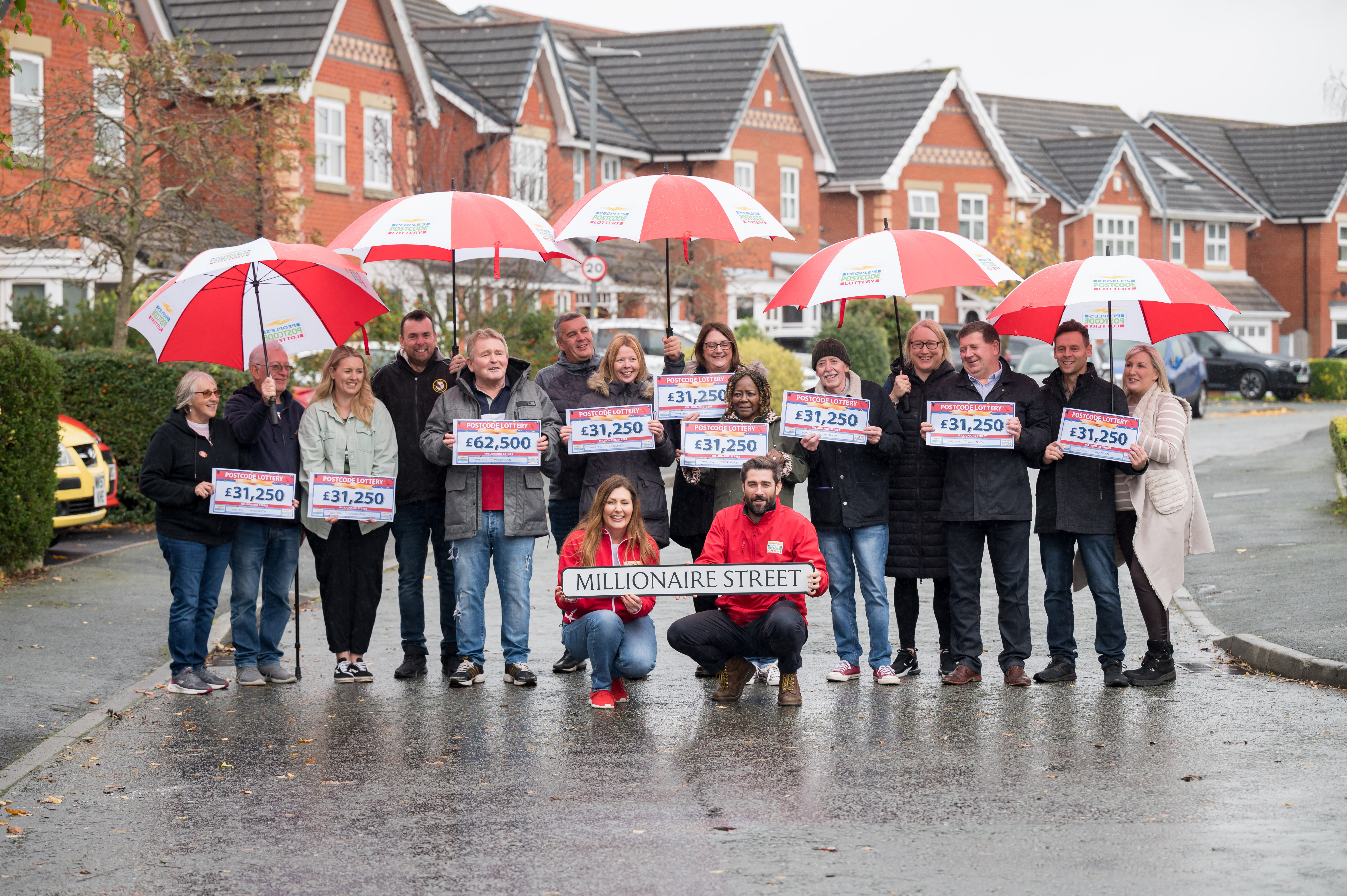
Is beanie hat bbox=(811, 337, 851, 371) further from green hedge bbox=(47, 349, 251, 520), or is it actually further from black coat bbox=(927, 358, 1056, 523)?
green hedge bbox=(47, 349, 251, 520)

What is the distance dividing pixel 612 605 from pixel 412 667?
1.51 m

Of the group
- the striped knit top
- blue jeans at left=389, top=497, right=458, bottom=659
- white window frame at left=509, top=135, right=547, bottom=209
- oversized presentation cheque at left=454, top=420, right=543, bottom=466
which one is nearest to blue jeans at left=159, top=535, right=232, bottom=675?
blue jeans at left=389, top=497, right=458, bottom=659

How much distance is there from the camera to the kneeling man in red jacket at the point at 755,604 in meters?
8.72

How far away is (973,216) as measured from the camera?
52156mm

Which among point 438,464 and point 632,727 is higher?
point 438,464

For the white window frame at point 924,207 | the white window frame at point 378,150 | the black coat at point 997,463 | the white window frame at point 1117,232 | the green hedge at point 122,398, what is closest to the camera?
the black coat at point 997,463

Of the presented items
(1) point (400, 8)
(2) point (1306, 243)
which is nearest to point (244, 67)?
(1) point (400, 8)

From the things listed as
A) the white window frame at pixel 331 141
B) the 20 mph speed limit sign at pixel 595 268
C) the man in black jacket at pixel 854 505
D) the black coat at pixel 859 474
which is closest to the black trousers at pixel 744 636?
the man in black jacket at pixel 854 505

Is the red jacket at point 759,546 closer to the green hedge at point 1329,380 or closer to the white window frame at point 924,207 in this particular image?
the green hedge at point 1329,380

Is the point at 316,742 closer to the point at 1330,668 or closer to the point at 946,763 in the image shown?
the point at 946,763

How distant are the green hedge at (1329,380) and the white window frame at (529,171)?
77.2 feet

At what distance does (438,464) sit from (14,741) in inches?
107

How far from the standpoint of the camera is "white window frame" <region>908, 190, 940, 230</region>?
168ft

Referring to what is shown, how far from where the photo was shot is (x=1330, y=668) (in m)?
9.20
